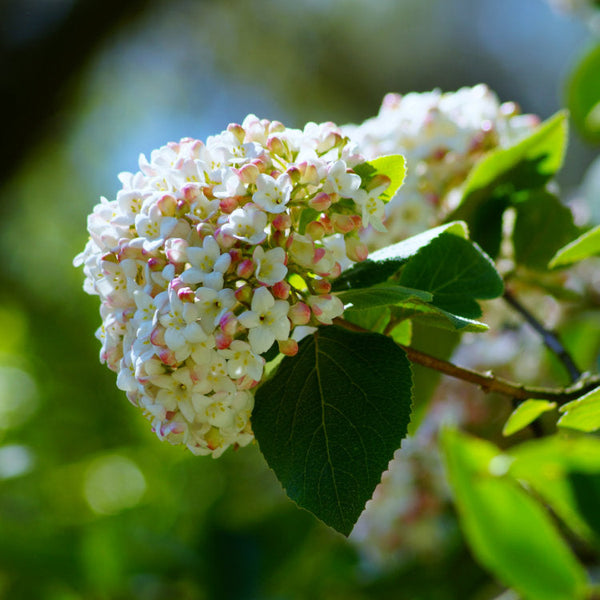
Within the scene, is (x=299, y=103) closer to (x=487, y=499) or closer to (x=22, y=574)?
(x=22, y=574)

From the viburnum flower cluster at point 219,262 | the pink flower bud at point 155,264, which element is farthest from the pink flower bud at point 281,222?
the pink flower bud at point 155,264

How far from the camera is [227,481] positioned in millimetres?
2045

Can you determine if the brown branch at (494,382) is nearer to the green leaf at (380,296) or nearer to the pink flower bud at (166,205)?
the green leaf at (380,296)

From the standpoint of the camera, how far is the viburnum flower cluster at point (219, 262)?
0.64 metres

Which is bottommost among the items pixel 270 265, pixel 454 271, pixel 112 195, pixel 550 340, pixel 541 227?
pixel 112 195

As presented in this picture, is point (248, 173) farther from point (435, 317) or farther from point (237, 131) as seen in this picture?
point (435, 317)

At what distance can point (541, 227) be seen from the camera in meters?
1.04

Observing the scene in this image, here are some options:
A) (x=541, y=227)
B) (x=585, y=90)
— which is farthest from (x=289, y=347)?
(x=585, y=90)

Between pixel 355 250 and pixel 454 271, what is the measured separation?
119 millimetres

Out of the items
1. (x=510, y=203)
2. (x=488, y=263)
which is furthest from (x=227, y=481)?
(x=488, y=263)

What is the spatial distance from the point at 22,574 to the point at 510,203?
1187 mm

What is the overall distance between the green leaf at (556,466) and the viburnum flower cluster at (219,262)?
208mm

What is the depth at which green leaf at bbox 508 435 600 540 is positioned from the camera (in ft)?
1.71

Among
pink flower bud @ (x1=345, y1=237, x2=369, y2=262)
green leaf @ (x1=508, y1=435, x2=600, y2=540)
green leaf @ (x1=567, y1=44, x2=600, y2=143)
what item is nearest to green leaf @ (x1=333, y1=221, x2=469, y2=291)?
pink flower bud @ (x1=345, y1=237, x2=369, y2=262)
